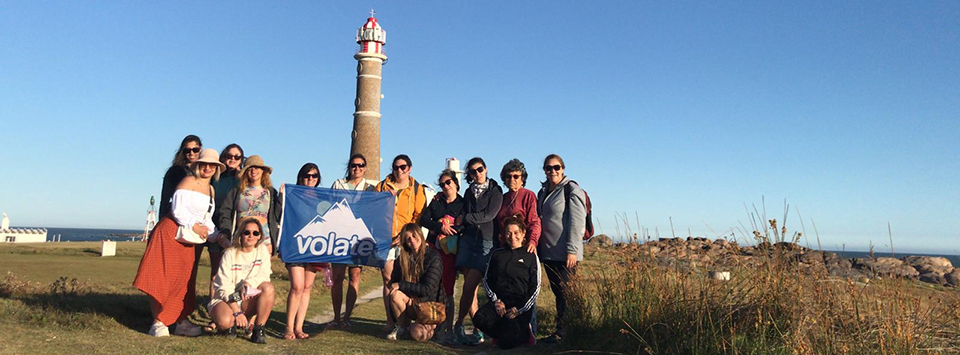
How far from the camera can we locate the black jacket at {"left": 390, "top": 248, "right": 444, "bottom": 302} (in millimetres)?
7203

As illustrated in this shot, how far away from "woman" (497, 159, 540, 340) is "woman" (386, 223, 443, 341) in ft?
2.73

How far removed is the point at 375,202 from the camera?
790 centimetres

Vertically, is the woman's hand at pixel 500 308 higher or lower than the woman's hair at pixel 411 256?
lower

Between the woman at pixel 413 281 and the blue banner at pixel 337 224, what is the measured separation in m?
0.53

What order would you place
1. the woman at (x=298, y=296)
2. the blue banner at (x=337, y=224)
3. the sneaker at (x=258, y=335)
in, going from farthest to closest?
the blue banner at (x=337, y=224) < the woman at (x=298, y=296) < the sneaker at (x=258, y=335)

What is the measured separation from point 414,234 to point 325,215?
4.02ft

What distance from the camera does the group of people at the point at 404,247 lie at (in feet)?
22.4

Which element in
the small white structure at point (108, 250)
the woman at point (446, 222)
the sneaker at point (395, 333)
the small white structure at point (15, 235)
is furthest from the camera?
the small white structure at point (15, 235)

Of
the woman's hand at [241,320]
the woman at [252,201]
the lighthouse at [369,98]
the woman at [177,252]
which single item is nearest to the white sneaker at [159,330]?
the woman at [177,252]

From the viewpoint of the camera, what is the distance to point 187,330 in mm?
6984

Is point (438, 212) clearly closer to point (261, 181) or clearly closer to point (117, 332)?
point (261, 181)

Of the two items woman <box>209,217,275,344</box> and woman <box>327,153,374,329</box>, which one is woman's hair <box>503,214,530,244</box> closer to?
woman <box>327,153,374,329</box>

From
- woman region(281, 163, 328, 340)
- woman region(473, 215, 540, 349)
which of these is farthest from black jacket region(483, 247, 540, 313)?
woman region(281, 163, 328, 340)

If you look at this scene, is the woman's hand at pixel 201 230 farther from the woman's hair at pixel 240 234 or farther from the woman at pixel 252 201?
the woman's hair at pixel 240 234
